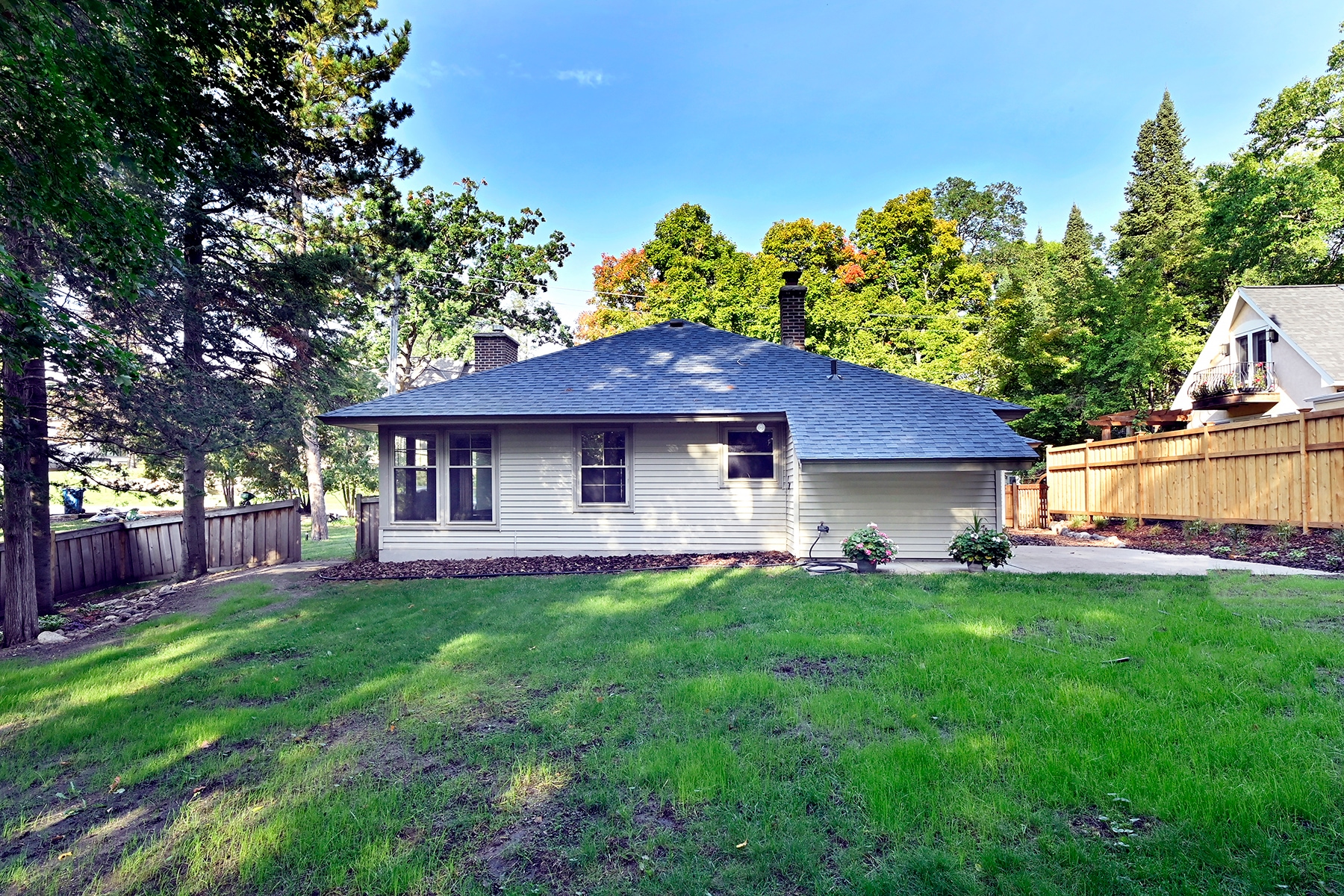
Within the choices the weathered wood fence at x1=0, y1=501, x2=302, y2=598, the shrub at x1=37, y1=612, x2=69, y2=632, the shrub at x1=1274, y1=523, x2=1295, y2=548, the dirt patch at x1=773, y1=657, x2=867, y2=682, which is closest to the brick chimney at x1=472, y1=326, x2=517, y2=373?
the weathered wood fence at x1=0, y1=501, x2=302, y2=598

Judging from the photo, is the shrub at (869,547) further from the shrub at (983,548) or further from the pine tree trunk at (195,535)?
the pine tree trunk at (195,535)

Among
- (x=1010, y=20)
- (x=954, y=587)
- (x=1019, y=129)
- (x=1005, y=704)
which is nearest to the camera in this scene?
(x=1005, y=704)

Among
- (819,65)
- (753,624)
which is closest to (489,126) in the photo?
(819,65)

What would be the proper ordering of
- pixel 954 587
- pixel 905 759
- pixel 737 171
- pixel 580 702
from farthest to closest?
pixel 737 171 → pixel 954 587 → pixel 580 702 → pixel 905 759

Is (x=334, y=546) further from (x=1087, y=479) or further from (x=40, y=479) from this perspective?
(x=1087, y=479)

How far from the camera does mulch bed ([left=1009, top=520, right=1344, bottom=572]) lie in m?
8.12

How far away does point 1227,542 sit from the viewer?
10.1m

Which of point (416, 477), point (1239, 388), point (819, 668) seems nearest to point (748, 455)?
point (416, 477)

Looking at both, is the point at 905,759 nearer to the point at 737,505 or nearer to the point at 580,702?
the point at 580,702

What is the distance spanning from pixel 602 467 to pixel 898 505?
16.8ft

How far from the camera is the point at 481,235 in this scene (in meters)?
25.4

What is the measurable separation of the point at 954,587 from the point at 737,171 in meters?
18.9

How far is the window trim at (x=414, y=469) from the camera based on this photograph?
425 inches

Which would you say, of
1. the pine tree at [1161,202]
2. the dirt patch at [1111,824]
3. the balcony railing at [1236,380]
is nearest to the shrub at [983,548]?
the dirt patch at [1111,824]
